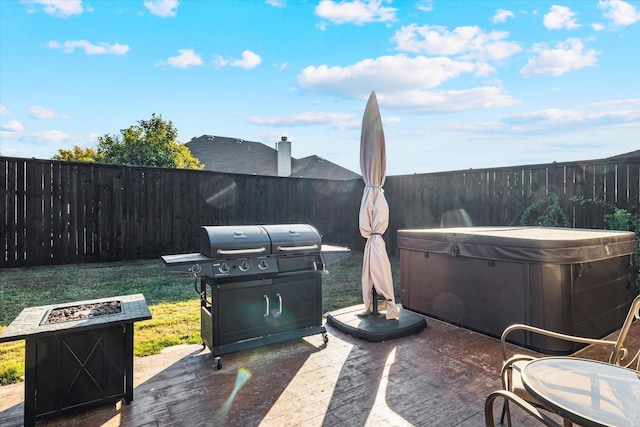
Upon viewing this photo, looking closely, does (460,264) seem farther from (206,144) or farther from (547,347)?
(206,144)

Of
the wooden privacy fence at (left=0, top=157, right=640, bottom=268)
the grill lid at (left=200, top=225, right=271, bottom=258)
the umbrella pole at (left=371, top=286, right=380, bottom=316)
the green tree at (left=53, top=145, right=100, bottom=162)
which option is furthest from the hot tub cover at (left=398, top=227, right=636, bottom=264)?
the green tree at (left=53, top=145, right=100, bottom=162)

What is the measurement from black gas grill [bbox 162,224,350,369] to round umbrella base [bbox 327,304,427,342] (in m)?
0.42

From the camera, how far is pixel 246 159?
21.9 m

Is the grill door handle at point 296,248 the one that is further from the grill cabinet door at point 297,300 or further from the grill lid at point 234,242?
the grill cabinet door at point 297,300

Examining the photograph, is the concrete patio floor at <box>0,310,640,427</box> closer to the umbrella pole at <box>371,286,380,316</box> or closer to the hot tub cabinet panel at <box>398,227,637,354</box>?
the hot tub cabinet panel at <box>398,227,637,354</box>

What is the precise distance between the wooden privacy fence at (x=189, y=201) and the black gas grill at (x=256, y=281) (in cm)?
474

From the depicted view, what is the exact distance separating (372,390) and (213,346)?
1.33 m

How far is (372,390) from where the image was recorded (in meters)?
2.34

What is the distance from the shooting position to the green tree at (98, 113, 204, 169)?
15.6 metres

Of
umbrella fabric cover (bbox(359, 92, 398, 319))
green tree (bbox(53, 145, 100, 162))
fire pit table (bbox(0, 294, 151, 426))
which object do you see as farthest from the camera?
green tree (bbox(53, 145, 100, 162))

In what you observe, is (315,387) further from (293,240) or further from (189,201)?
(189,201)

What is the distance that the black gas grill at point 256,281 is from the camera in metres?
2.76

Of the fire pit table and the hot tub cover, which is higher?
the hot tub cover

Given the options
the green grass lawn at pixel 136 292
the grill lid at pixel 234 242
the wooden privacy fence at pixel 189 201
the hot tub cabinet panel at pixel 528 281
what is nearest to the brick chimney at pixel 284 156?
the wooden privacy fence at pixel 189 201
